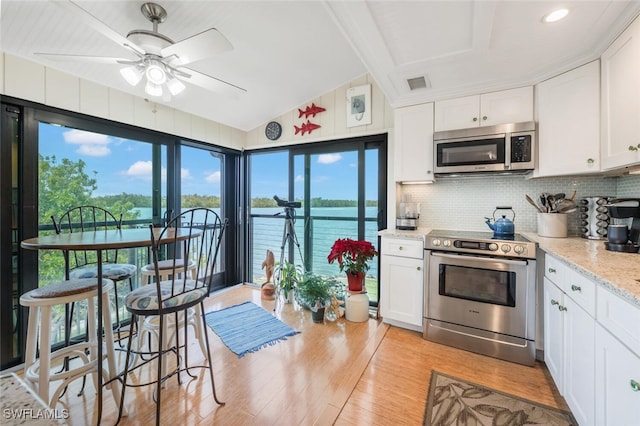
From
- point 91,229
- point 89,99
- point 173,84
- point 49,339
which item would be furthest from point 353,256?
point 89,99

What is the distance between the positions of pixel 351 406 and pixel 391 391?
0.31 meters

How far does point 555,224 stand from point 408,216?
1.20 m

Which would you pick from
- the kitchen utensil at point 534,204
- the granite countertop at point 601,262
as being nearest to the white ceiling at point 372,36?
the kitchen utensil at point 534,204

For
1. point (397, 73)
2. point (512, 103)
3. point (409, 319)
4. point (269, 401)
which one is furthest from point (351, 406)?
point (512, 103)

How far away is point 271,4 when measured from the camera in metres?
1.92

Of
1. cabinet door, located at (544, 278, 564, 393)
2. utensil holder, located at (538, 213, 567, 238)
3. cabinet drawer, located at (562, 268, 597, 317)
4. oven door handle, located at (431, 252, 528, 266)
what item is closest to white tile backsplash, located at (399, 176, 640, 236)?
utensil holder, located at (538, 213, 567, 238)

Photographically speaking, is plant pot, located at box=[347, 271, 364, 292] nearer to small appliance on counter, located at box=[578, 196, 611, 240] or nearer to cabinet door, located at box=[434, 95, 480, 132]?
cabinet door, located at box=[434, 95, 480, 132]

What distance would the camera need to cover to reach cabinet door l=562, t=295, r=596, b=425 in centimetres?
123

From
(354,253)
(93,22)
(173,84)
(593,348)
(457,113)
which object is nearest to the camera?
(593,348)

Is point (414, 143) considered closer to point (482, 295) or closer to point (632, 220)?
point (482, 295)

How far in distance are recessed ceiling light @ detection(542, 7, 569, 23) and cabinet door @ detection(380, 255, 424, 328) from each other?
74.7 inches

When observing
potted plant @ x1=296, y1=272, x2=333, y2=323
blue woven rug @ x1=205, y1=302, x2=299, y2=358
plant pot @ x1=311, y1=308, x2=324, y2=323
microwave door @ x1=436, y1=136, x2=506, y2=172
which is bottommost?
blue woven rug @ x1=205, y1=302, x2=299, y2=358

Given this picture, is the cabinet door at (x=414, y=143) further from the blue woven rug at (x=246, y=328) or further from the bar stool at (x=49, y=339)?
the bar stool at (x=49, y=339)

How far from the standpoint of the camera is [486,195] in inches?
106
